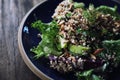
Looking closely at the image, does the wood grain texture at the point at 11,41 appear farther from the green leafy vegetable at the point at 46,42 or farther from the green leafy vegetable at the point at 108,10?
the green leafy vegetable at the point at 108,10

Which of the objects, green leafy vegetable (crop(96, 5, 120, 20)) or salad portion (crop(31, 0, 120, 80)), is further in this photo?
green leafy vegetable (crop(96, 5, 120, 20))

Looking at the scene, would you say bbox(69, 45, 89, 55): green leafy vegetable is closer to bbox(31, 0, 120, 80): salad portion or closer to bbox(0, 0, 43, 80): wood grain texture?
bbox(31, 0, 120, 80): salad portion

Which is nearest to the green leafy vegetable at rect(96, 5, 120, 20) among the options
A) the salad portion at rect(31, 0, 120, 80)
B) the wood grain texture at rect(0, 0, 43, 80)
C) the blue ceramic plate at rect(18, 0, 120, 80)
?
the salad portion at rect(31, 0, 120, 80)

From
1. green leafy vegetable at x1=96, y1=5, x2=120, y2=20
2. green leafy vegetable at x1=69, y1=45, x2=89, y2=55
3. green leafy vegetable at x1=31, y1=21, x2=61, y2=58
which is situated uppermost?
green leafy vegetable at x1=96, y1=5, x2=120, y2=20

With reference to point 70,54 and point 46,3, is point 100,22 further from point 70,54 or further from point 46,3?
point 46,3

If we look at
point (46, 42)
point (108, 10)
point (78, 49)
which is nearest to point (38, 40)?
point (46, 42)

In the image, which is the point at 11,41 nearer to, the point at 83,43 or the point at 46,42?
the point at 46,42

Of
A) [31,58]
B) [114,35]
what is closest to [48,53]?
[31,58]

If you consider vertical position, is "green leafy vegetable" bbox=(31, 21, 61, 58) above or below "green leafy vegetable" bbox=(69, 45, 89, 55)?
above
